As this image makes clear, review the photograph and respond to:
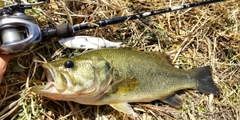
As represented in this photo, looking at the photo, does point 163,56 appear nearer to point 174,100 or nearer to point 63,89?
point 174,100

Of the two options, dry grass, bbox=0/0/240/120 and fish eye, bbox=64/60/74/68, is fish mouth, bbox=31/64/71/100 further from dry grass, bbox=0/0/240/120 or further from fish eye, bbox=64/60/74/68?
dry grass, bbox=0/0/240/120

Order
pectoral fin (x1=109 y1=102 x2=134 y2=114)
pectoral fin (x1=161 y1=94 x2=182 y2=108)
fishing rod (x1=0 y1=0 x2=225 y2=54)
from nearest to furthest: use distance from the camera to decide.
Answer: fishing rod (x1=0 y1=0 x2=225 y2=54)
pectoral fin (x1=109 y1=102 x2=134 y2=114)
pectoral fin (x1=161 y1=94 x2=182 y2=108)

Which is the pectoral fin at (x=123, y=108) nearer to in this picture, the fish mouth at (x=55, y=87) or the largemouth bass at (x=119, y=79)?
the largemouth bass at (x=119, y=79)

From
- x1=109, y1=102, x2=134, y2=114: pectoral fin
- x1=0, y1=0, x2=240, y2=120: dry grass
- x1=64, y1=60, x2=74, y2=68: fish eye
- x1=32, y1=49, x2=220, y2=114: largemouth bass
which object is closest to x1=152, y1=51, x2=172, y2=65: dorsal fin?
x1=32, y1=49, x2=220, y2=114: largemouth bass

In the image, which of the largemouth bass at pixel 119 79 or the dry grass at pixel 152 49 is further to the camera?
the dry grass at pixel 152 49

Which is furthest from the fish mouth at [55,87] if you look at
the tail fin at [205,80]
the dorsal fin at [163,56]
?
the tail fin at [205,80]

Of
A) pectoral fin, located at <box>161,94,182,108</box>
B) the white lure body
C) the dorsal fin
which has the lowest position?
pectoral fin, located at <box>161,94,182,108</box>

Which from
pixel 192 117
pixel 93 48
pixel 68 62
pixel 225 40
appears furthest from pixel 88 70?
pixel 225 40

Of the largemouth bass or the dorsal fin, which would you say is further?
the dorsal fin
